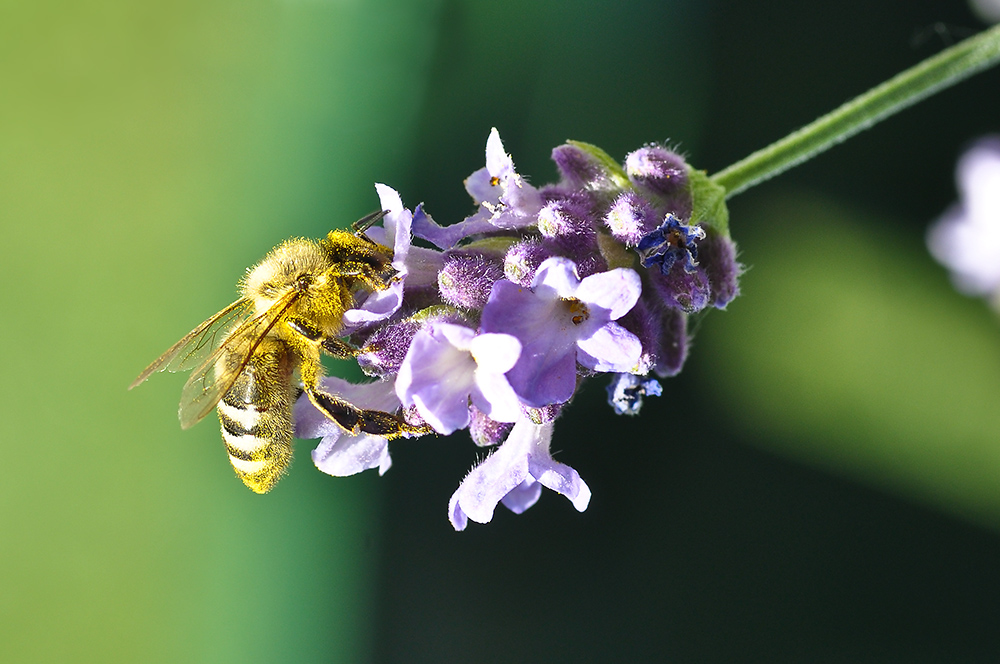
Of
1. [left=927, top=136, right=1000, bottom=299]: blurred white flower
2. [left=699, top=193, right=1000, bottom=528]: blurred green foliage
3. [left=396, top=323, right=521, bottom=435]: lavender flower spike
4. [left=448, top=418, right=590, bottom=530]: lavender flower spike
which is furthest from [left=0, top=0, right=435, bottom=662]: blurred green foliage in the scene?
[left=396, top=323, right=521, bottom=435]: lavender flower spike

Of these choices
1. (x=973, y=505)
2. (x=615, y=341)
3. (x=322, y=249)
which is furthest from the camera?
(x=973, y=505)

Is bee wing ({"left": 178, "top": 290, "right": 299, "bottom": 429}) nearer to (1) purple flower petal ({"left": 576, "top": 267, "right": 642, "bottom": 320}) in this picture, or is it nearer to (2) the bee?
(2) the bee

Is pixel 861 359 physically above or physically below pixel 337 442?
above

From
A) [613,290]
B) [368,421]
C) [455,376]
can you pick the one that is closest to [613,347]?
[613,290]

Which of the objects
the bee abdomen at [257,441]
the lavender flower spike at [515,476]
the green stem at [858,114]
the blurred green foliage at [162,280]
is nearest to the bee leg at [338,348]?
the bee abdomen at [257,441]

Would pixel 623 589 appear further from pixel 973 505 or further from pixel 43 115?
pixel 43 115

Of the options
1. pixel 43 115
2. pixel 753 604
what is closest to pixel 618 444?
pixel 753 604

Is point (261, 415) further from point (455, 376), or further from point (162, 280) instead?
point (162, 280)
